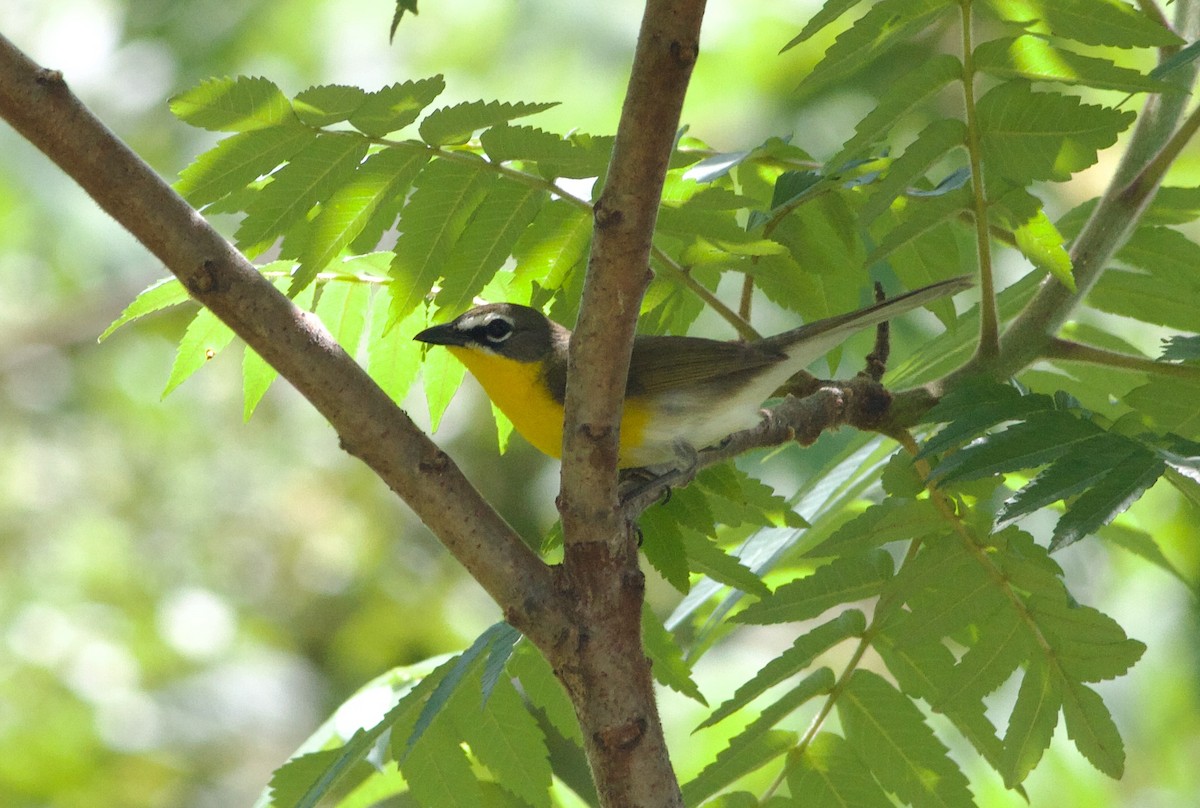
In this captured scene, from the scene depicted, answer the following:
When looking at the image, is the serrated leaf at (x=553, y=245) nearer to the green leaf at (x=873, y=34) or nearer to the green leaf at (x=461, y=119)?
the green leaf at (x=461, y=119)

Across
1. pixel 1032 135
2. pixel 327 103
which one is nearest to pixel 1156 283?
pixel 1032 135

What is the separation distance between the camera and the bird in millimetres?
3641

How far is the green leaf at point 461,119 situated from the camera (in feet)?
8.63

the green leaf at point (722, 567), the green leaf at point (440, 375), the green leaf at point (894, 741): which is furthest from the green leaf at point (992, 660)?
the green leaf at point (440, 375)

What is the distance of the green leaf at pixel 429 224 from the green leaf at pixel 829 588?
1.11m

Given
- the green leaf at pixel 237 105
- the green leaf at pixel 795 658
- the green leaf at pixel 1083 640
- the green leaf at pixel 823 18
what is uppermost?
the green leaf at pixel 237 105

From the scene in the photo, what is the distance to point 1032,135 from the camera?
2.62 m

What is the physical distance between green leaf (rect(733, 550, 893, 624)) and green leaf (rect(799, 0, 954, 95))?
113cm

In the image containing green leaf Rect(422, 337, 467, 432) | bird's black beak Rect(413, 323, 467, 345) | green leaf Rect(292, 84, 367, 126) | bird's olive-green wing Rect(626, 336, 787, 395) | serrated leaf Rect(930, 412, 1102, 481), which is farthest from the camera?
bird's olive-green wing Rect(626, 336, 787, 395)

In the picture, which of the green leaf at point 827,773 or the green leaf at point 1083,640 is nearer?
the green leaf at point 1083,640

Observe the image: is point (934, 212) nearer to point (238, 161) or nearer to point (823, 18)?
point (823, 18)

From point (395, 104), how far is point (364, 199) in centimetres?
28

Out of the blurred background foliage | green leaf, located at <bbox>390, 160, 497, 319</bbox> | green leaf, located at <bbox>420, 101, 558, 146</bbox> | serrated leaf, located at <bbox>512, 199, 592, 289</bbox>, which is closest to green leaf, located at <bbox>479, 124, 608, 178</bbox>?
green leaf, located at <bbox>420, 101, 558, 146</bbox>

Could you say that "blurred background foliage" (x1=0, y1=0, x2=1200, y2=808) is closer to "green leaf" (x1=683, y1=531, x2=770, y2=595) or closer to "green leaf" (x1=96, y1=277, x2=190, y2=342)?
"green leaf" (x1=683, y1=531, x2=770, y2=595)
